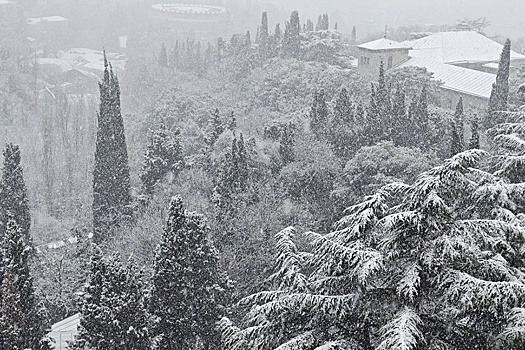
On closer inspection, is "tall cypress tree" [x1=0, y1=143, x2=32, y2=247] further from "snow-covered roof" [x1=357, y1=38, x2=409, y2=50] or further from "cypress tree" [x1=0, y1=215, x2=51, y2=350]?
"snow-covered roof" [x1=357, y1=38, x2=409, y2=50]

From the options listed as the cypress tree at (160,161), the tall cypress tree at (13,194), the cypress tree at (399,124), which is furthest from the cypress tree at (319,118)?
the tall cypress tree at (13,194)

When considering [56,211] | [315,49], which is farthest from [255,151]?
[315,49]

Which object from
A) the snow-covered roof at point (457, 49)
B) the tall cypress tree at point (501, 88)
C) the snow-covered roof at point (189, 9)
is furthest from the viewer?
the snow-covered roof at point (189, 9)

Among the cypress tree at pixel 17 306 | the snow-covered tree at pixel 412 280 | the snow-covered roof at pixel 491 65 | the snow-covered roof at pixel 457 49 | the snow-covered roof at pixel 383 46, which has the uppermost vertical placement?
the snow-covered tree at pixel 412 280

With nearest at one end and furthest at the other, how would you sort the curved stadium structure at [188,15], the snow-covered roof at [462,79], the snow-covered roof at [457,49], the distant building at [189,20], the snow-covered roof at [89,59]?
the snow-covered roof at [462,79]
the snow-covered roof at [457,49]
the snow-covered roof at [89,59]
the distant building at [189,20]
the curved stadium structure at [188,15]

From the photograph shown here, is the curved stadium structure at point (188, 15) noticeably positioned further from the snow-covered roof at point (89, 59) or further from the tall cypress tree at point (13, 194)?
the tall cypress tree at point (13, 194)

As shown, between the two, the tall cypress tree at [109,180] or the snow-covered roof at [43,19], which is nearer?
the tall cypress tree at [109,180]
